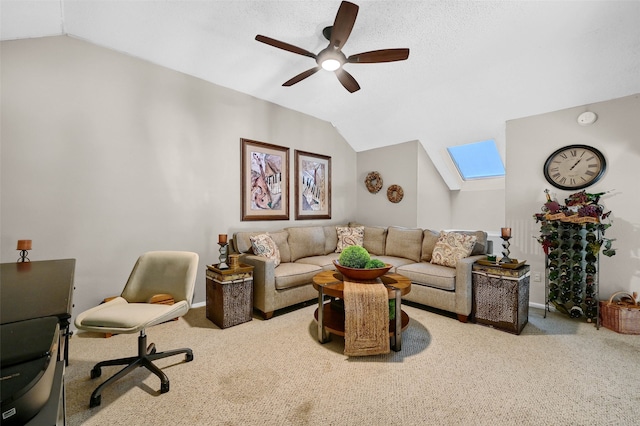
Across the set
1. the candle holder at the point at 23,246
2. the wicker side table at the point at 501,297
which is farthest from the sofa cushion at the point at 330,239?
the candle holder at the point at 23,246

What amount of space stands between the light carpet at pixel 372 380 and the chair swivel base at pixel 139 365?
2.0 inches

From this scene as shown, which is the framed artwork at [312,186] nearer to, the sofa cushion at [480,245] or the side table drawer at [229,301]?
the side table drawer at [229,301]

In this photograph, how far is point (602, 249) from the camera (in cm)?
295

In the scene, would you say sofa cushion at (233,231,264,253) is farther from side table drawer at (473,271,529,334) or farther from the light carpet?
side table drawer at (473,271,529,334)

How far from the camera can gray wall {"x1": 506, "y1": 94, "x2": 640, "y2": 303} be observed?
9.39 feet

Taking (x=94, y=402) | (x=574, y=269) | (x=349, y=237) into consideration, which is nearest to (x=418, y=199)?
(x=349, y=237)

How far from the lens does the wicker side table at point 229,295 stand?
2.81m

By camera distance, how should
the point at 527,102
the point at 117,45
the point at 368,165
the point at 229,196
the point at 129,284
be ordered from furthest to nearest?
the point at 368,165 → the point at 229,196 → the point at 527,102 → the point at 117,45 → the point at 129,284

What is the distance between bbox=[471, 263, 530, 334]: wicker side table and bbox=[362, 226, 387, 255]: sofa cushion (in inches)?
59.2

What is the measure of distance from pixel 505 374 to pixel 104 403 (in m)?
2.68

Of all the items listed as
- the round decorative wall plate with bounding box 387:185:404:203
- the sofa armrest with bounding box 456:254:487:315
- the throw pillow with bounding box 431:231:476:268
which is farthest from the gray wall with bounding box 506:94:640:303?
the round decorative wall plate with bounding box 387:185:404:203

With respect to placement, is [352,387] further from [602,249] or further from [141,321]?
[602,249]

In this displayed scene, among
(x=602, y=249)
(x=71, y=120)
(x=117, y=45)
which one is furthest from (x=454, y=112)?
(x=71, y=120)

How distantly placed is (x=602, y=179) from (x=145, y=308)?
4.55 meters
